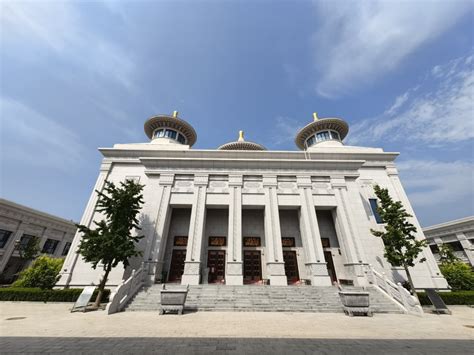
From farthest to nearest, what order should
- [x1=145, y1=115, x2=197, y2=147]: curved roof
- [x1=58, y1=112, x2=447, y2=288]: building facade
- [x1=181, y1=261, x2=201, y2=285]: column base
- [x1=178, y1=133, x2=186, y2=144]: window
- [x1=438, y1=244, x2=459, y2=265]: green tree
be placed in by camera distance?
[x1=178, y1=133, x2=186, y2=144]: window < [x1=145, y1=115, x2=197, y2=147]: curved roof < [x1=438, y1=244, x2=459, y2=265]: green tree < [x1=58, y1=112, x2=447, y2=288]: building facade < [x1=181, y1=261, x2=201, y2=285]: column base

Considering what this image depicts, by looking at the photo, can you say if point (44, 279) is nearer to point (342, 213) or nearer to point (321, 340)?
point (321, 340)

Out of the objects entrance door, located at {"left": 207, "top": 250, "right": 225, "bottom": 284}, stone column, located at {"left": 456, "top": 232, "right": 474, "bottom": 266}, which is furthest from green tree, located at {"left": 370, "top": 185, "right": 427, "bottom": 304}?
stone column, located at {"left": 456, "top": 232, "right": 474, "bottom": 266}

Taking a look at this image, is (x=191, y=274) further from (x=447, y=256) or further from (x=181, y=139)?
(x=447, y=256)

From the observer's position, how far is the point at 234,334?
6219 millimetres

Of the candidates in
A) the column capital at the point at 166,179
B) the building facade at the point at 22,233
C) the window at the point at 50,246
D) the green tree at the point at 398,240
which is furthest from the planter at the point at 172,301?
the window at the point at 50,246

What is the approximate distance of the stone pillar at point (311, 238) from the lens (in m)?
14.2

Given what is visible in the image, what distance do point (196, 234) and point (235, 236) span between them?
311cm

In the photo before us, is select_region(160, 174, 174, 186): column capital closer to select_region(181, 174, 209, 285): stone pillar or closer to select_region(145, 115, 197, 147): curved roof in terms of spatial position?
select_region(181, 174, 209, 285): stone pillar

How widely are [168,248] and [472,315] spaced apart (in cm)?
1940

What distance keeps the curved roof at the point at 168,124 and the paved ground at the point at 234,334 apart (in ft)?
72.2

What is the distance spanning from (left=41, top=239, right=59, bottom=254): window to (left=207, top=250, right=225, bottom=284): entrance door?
34424mm

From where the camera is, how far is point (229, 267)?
14141 millimetres

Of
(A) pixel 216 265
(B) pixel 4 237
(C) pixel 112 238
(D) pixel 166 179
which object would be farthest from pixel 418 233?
(B) pixel 4 237

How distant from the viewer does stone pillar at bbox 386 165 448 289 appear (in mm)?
15730
